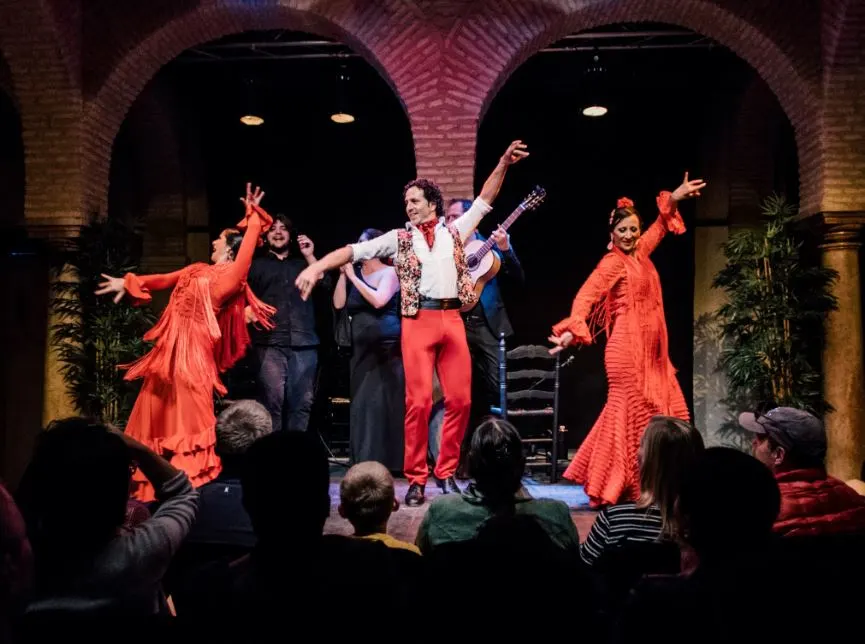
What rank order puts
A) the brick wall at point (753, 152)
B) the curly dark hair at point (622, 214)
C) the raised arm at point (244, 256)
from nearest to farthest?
the curly dark hair at point (622, 214)
the raised arm at point (244, 256)
the brick wall at point (753, 152)

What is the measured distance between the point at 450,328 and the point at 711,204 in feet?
17.5

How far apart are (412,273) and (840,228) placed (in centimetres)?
373

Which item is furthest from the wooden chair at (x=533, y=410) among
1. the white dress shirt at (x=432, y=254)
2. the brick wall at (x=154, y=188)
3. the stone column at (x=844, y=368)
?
the brick wall at (x=154, y=188)

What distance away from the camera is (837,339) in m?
6.45

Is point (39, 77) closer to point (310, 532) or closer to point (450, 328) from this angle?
point (450, 328)

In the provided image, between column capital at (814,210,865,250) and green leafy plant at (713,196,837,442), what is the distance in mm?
200

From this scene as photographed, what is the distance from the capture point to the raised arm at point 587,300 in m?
4.80

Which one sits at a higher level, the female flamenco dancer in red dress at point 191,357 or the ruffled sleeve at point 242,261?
the ruffled sleeve at point 242,261

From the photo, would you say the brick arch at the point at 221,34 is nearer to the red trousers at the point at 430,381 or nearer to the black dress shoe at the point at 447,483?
the red trousers at the point at 430,381

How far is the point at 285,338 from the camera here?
6.04 meters

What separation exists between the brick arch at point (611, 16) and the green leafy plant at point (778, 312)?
44 centimetres

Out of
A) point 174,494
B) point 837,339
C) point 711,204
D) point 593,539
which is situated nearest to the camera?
point 174,494

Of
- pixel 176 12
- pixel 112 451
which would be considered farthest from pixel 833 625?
pixel 176 12

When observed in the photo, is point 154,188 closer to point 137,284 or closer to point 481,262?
point 137,284
